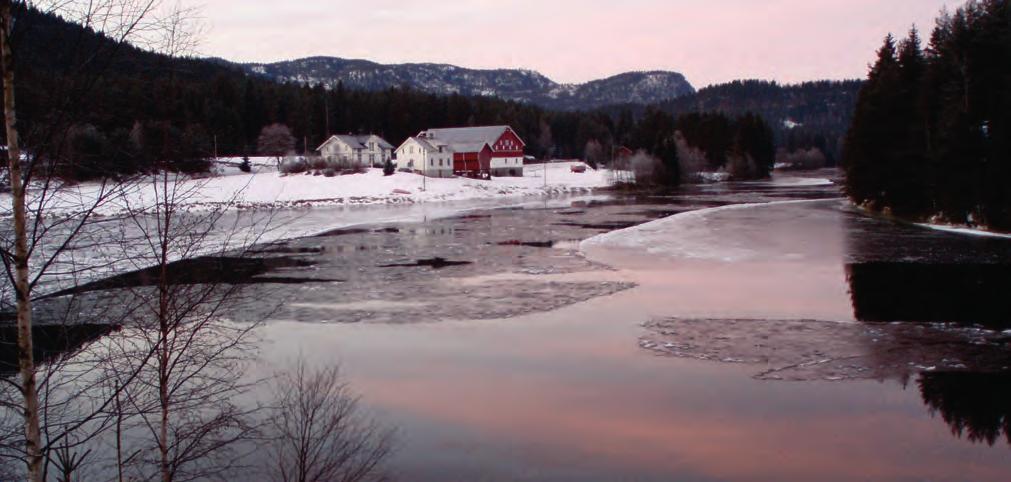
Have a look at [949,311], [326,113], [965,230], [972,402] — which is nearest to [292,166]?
[326,113]

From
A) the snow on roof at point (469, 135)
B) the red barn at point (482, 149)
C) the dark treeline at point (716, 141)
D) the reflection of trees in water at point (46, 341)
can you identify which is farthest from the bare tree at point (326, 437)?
the dark treeline at point (716, 141)

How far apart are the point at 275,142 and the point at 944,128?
69.3 meters

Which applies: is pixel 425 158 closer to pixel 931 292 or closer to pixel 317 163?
pixel 317 163

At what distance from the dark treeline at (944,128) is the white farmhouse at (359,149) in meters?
60.9

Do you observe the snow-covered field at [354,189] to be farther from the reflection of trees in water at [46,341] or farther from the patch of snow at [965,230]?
the patch of snow at [965,230]

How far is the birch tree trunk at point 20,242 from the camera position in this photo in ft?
17.3

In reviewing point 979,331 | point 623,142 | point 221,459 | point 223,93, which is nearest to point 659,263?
point 979,331

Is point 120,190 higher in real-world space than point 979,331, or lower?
higher

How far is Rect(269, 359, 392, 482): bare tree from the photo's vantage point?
915cm

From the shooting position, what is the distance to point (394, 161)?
101375 millimetres

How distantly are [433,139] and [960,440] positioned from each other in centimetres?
9081

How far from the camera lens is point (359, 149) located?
324ft

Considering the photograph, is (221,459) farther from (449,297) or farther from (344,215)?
(344,215)

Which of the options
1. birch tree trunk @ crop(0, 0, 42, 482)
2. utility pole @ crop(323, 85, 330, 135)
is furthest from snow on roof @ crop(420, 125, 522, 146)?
birch tree trunk @ crop(0, 0, 42, 482)
